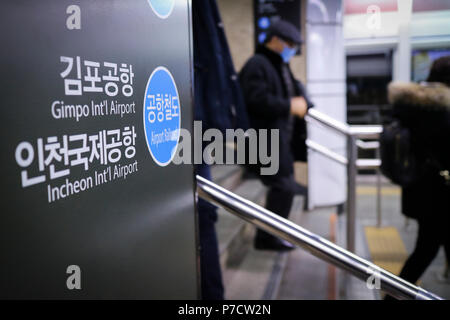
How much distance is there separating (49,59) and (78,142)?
0.16m

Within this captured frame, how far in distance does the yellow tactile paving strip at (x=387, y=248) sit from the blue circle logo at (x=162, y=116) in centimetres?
200

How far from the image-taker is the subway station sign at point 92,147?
27.4 inches

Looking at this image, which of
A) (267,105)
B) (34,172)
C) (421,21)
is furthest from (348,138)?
(34,172)

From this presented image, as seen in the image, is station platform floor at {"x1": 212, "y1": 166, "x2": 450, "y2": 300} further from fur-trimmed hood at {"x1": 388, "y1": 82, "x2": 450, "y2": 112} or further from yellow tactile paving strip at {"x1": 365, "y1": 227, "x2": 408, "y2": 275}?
fur-trimmed hood at {"x1": 388, "y1": 82, "x2": 450, "y2": 112}

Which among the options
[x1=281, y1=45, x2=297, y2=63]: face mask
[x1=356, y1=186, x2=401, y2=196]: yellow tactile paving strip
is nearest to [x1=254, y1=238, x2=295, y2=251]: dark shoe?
[x1=281, y1=45, x2=297, y2=63]: face mask

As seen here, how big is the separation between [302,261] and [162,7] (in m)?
2.07

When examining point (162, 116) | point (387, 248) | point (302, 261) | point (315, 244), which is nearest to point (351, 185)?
point (302, 261)

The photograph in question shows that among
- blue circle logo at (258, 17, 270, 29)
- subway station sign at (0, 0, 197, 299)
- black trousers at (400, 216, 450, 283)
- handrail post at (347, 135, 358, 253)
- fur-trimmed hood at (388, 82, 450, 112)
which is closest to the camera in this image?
subway station sign at (0, 0, 197, 299)

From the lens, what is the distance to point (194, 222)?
4.85 ft

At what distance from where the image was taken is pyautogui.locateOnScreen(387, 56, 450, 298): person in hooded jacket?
2.10 m

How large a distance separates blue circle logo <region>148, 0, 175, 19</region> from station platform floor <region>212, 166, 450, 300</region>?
4.20ft

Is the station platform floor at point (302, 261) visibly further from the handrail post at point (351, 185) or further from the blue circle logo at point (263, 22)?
the blue circle logo at point (263, 22)
